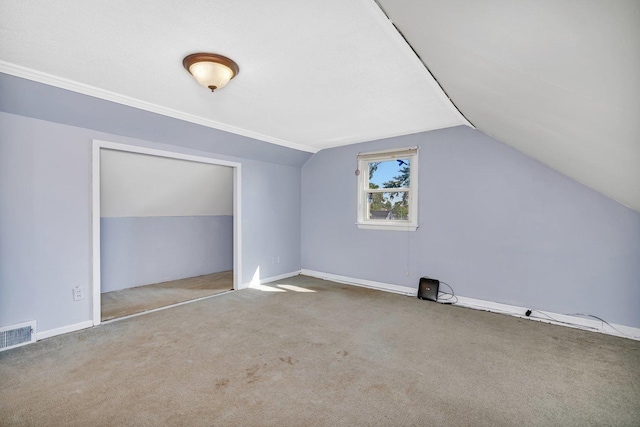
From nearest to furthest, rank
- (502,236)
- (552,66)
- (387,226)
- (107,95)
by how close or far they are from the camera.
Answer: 1. (552,66)
2. (107,95)
3. (502,236)
4. (387,226)

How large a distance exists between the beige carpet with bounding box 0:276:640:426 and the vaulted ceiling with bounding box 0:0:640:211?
1433mm

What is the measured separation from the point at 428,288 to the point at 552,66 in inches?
122

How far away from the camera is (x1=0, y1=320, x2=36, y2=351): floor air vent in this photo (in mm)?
2432

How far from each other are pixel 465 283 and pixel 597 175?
6.00ft

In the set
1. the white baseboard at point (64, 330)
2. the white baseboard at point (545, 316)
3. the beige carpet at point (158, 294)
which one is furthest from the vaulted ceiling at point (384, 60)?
the beige carpet at point (158, 294)

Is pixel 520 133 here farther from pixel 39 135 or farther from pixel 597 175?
pixel 39 135

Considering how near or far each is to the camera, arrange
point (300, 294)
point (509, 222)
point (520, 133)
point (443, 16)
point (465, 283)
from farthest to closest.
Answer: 1. point (300, 294)
2. point (465, 283)
3. point (509, 222)
4. point (520, 133)
5. point (443, 16)

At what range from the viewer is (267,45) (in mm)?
1869

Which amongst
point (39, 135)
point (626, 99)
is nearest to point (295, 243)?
point (39, 135)

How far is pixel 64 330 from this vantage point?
9.09 ft

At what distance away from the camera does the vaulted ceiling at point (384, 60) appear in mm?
1061

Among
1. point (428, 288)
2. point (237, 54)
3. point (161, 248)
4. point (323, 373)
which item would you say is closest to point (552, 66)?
point (237, 54)

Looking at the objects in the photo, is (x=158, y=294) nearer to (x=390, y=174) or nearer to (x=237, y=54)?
(x=237, y=54)

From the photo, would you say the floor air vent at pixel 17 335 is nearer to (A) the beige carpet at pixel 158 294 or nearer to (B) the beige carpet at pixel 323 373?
(B) the beige carpet at pixel 323 373
